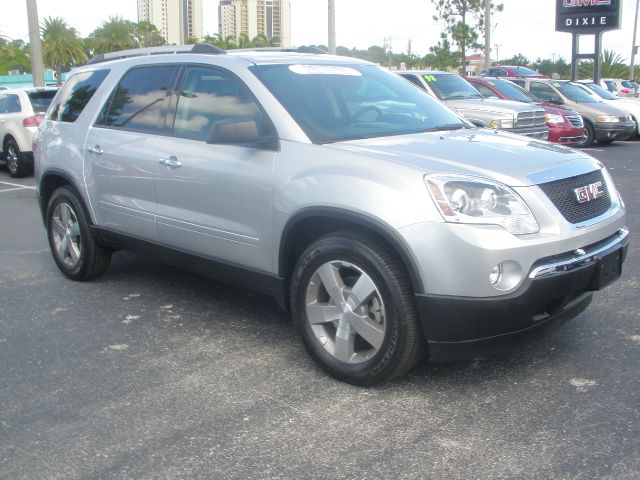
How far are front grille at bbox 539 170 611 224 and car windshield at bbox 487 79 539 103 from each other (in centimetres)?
1247

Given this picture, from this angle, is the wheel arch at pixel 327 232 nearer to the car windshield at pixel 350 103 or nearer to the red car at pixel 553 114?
the car windshield at pixel 350 103

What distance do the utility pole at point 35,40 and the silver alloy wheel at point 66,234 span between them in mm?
13848

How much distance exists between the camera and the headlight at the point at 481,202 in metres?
3.61

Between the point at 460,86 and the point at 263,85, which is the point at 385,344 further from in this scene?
the point at 460,86

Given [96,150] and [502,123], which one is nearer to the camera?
[96,150]

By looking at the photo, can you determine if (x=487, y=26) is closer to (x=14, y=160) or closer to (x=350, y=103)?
(x=14, y=160)

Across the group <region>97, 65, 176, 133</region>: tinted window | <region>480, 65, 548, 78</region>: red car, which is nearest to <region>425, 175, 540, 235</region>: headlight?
<region>97, 65, 176, 133</region>: tinted window

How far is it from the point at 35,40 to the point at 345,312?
17.1 m

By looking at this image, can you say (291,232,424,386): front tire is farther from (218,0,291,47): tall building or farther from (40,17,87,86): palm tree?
(218,0,291,47): tall building

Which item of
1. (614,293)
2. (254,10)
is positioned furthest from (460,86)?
(254,10)

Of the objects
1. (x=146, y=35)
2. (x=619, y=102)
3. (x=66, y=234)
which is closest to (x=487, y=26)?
(x=619, y=102)

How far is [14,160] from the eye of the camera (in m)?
13.5

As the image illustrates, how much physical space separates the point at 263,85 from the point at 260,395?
1812 mm

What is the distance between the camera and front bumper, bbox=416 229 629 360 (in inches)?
141
